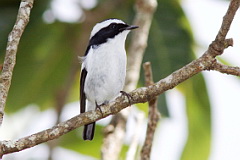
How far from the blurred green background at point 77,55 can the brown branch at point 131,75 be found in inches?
25.3

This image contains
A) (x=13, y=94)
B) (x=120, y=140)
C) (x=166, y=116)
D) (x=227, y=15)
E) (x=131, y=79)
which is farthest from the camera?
(x=13, y=94)

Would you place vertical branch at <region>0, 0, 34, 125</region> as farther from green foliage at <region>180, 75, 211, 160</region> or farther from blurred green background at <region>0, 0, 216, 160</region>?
green foliage at <region>180, 75, 211, 160</region>

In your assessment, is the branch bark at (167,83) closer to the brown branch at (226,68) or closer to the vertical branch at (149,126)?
the brown branch at (226,68)

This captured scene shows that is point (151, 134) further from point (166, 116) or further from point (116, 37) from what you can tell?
point (166, 116)

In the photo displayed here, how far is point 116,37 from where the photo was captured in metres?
4.84

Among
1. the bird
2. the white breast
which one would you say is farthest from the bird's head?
the white breast

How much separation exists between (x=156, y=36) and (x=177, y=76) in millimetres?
2897

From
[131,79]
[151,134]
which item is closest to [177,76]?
[151,134]

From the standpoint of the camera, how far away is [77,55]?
5.91 metres

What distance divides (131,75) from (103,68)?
0.69 m

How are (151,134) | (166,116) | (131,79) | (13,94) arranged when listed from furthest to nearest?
1. (13,94)
2. (166,116)
3. (131,79)
4. (151,134)

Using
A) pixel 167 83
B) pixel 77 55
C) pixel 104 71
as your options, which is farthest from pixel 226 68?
pixel 77 55

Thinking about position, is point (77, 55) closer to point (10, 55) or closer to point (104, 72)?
point (104, 72)

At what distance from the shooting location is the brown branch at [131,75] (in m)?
4.58
